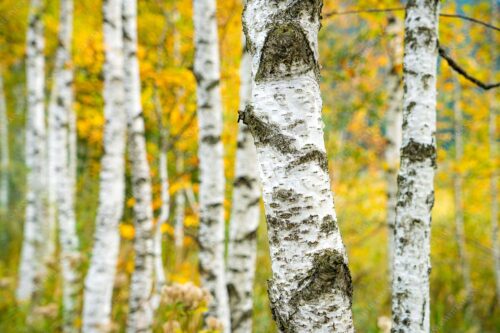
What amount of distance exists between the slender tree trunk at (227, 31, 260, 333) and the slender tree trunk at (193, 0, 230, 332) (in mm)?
193

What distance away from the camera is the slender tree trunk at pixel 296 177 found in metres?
0.98

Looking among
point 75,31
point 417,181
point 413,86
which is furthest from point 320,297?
point 75,31

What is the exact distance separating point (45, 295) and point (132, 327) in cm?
337

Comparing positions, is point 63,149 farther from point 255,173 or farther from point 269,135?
point 269,135

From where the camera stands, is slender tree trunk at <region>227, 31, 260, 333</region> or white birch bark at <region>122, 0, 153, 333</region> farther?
white birch bark at <region>122, 0, 153, 333</region>

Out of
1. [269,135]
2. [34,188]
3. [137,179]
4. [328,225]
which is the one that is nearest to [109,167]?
[137,179]

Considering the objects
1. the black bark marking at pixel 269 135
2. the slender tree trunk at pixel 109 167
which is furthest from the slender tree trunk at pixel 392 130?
the black bark marking at pixel 269 135

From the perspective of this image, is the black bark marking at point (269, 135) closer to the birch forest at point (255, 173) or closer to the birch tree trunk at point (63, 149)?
the birch forest at point (255, 173)

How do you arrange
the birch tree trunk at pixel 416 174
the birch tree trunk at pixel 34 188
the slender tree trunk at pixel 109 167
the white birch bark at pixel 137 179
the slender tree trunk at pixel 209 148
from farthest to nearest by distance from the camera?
the birch tree trunk at pixel 34 188, the white birch bark at pixel 137 179, the slender tree trunk at pixel 109 167, the slender tree trunk at pixel 209 148, the birch tree trunk at pixel 416 174

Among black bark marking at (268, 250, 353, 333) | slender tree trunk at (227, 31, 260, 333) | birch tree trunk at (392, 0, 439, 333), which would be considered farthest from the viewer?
slender tree trunk at (227, 31, 260, 333)

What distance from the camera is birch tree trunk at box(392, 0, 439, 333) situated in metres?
1.50

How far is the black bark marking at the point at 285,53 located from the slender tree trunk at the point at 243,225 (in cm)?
183

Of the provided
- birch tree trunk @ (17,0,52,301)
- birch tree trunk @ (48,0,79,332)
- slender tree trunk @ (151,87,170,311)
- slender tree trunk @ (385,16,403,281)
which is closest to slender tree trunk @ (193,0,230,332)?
slender tree trunk @ (151,87,170,311)

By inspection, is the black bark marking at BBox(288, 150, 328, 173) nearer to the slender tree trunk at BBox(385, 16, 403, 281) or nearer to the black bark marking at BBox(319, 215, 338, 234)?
the black bark marking at BBox(319, 215, 338, 234)
